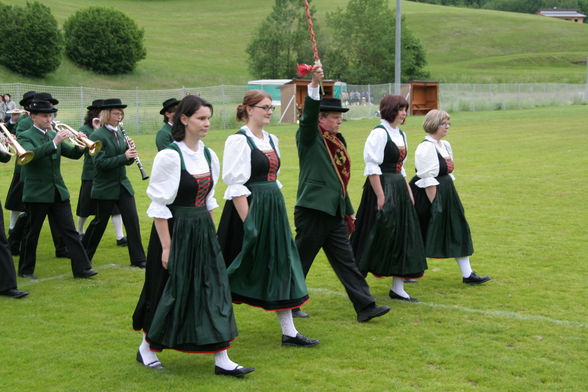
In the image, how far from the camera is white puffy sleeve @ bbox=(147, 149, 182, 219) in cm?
492

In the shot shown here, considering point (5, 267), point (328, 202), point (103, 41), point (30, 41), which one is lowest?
point (5, 267)

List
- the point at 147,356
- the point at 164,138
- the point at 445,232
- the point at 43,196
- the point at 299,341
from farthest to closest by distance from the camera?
the point at 164,138 < the point at 43,196 < the point at 445,232 < the point at 299,341 < the point at 147,356

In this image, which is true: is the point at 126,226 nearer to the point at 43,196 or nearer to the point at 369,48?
the point at 43,196

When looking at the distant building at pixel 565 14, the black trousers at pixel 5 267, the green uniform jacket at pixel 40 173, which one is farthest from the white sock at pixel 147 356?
the distant building at pixel 565 14

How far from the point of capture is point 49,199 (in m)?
8.02

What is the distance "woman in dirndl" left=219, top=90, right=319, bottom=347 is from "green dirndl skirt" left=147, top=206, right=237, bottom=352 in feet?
1.92

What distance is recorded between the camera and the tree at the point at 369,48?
5956 centimetres

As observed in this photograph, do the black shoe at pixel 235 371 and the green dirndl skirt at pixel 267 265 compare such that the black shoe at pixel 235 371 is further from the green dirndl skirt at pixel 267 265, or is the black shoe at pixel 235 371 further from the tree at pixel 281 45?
the tree at pixel 281 45

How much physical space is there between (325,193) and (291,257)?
0.69 meters

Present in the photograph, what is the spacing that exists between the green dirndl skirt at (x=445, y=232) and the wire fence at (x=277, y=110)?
18290 mm

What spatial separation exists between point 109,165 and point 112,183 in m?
0.26

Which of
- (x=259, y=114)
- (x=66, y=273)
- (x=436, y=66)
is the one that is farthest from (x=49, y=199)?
(x=436, y=66)

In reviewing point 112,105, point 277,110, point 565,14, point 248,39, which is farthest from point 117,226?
point 565,14

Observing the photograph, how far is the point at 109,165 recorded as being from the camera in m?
8.46
